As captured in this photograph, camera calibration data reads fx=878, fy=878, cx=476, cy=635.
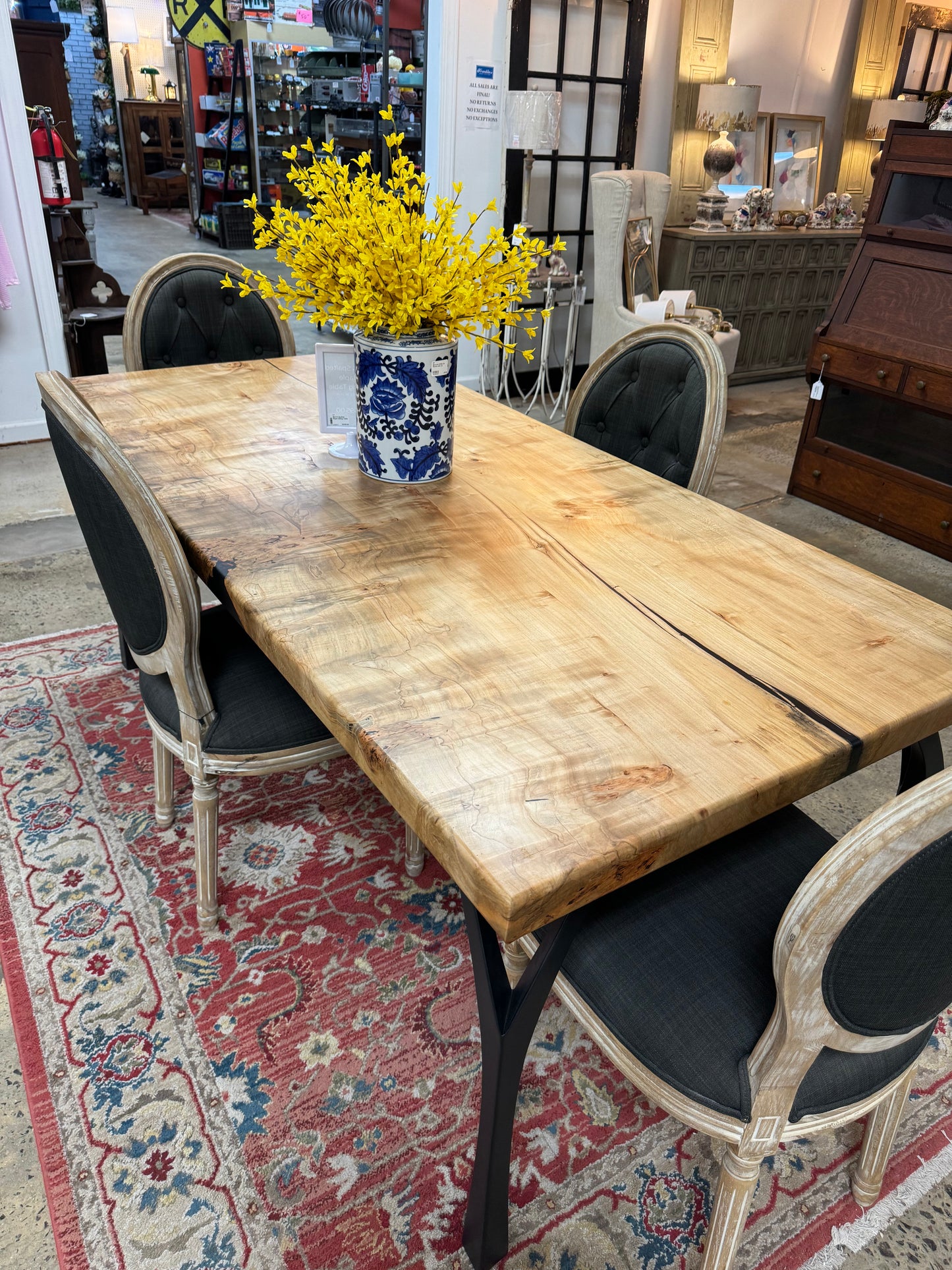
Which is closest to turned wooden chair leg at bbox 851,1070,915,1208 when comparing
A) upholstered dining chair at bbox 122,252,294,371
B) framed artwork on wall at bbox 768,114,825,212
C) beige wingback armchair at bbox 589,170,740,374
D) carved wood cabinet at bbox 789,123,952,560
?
upholstered dining chair at bbox 122,252,294,371

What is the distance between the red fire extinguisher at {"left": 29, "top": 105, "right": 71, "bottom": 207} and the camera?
11.6 ft

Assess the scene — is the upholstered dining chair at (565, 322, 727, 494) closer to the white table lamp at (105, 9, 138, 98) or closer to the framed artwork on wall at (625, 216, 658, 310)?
the framed artwork on wall at (625, 216, 658, 310)

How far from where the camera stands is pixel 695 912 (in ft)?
3.52

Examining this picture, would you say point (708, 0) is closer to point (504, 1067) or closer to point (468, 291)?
point (468, 291)

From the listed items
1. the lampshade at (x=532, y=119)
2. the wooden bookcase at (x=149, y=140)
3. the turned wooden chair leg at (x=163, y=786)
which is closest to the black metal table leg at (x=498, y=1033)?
the turned wooden chair leg at (x=163, y=786)

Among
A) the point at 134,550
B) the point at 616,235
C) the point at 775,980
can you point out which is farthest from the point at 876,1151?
the point at 616,235

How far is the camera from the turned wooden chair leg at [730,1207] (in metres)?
0.95

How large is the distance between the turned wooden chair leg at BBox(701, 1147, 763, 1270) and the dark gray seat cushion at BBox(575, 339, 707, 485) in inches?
48.5

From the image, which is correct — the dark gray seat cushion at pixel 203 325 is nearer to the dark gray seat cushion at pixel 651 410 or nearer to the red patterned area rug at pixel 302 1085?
the dark gray seat cushion at pixel 651 410

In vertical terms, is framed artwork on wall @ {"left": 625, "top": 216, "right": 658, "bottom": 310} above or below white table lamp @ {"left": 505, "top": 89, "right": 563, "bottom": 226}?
below

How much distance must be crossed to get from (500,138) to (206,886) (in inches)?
148

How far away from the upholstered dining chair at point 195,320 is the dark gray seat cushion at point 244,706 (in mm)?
1076

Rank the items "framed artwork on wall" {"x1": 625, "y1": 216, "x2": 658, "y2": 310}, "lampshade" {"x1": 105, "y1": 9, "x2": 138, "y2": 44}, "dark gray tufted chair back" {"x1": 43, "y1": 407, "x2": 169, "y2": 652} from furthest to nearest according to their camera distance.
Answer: "lampshade" {"x1": 105, "y1": 9, "x2": 138, "y2": 44}
"framed artwork on wall" {"x1": 625, "y1": 216, "x2": 658, "y2": 310}
"dark gray tufted chair back" {"x1": 43, "y1": 407, "x2": 169, "y2": 652}

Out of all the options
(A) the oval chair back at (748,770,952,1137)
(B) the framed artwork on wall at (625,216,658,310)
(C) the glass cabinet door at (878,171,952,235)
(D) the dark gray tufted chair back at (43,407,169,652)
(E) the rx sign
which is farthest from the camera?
(E) the rx sign
